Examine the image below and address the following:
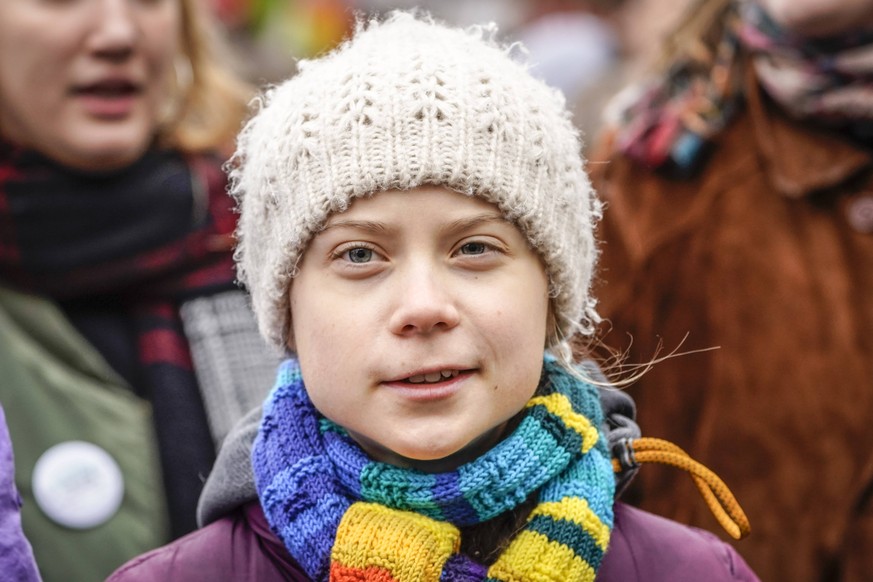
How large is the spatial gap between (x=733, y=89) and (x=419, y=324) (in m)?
1.56

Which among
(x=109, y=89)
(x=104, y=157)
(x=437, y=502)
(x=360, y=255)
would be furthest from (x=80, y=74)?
(x=437, y=502)

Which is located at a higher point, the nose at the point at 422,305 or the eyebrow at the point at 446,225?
the eyebrow at the point at 446,225

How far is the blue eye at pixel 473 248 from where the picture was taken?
173 centimetres

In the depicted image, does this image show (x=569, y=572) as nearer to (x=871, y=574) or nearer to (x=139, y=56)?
(x=871, y=574)

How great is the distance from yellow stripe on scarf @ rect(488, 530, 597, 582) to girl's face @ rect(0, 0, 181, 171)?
138cm

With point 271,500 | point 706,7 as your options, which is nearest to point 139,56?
point 271,500

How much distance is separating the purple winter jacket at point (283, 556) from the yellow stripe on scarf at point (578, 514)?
0.14 meters

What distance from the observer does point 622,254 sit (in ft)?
9.68

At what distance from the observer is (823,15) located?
258 centimetres

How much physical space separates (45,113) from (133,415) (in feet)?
2.25

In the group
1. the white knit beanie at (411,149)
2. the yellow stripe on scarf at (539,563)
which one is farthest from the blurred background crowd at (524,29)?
the yellow stripe on scarf at (539,563)

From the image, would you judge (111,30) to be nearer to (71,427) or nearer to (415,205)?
(71,427)

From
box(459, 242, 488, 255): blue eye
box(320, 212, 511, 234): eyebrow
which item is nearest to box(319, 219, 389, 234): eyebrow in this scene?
box(320, 212, 511, 234): eyebrow

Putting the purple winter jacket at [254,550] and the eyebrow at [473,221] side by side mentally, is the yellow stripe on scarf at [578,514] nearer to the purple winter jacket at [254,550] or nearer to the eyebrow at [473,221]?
the purple winter jacket at [254,550]
